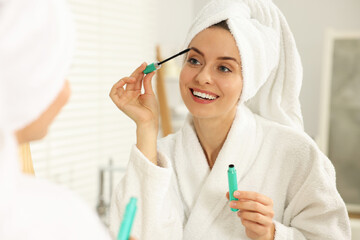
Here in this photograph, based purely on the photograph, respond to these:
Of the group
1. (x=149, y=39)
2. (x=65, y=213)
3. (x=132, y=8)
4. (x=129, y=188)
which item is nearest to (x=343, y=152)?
(x=149, y=39)

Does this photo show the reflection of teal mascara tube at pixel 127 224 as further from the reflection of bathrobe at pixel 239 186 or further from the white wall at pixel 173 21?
the white wall at pixel 173 21

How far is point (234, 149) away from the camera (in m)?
1.13

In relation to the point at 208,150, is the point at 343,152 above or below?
below

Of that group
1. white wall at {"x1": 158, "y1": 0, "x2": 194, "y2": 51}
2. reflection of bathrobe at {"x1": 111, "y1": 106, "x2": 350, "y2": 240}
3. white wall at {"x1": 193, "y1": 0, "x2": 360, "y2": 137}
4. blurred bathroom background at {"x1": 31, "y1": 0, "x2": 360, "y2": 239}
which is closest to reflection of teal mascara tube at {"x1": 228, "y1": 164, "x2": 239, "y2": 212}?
reflection of bathrobe at {"x1": 111, "y1": 106, "x2": 350, "y2": 240}

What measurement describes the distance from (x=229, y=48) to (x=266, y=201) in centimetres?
36

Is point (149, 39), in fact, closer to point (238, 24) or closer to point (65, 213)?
point (238, 24)

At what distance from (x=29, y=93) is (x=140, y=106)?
62 centimetres

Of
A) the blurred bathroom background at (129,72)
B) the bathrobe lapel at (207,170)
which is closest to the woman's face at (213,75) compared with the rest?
the bathrobe lapel at (207,170)

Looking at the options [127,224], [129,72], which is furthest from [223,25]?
[129,72]

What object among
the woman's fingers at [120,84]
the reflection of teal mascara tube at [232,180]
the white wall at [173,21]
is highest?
the white wall at [173,21]

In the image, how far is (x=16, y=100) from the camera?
0.44 metres

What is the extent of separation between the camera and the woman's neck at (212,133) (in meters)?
1.15

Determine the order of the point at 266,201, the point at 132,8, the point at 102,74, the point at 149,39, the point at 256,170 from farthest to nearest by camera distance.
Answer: the point at 149,39 < the point at 132,8 < the point at 102,74 < the point at 256,170 < the point at 266,201

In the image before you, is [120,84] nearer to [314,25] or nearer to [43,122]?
[43,122]
